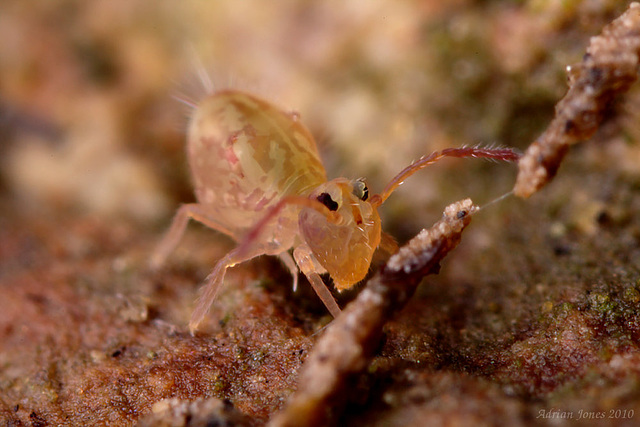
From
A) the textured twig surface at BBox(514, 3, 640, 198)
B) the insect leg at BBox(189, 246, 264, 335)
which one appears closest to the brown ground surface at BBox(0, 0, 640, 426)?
the insect leg at BBox(189, 246, 264, 335)

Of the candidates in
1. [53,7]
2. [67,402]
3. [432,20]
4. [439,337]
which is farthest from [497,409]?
[53,7]

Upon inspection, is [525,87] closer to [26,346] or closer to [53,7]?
[26,346]

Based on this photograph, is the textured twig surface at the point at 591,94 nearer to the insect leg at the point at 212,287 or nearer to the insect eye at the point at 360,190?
the insect eye at the point at 360,190

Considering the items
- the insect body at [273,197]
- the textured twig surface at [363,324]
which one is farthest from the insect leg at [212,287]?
the textured twig surface at [363,324]

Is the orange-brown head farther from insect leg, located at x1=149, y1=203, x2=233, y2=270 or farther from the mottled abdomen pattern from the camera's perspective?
insect leg, located at x1=149, y1=203, x2=233, y2=270

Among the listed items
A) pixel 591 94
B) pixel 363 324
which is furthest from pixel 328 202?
pixel 591 94

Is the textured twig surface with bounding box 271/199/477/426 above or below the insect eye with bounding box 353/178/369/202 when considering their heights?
below
